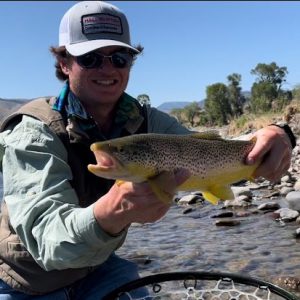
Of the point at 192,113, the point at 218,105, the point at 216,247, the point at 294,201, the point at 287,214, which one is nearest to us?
the point at 216,247

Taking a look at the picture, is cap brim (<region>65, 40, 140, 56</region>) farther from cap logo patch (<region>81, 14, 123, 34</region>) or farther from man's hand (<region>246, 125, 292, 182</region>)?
man's hand (<region>246, 125, 292, 182</region>)

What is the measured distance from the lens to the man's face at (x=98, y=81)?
124 inches

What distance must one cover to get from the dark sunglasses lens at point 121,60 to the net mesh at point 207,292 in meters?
1.49

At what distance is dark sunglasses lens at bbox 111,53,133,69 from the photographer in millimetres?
3159

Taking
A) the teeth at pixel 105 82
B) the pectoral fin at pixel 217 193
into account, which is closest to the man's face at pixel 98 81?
the teeth at pixel 105 82

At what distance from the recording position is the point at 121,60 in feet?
10.5

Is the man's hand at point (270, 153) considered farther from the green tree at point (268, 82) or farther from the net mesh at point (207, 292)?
the green tree at point (268, 82)

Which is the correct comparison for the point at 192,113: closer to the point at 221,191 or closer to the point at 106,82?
the point at 106,82

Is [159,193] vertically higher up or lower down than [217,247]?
higher up

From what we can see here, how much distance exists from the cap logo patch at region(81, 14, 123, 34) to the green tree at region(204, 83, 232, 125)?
60537 mm

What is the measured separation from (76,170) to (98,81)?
58cm

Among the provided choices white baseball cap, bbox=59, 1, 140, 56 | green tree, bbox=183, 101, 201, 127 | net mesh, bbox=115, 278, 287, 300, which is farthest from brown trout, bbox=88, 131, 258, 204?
green tree, bbox=183, 101, 201, 127

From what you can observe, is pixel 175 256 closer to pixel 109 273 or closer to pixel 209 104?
pixel 109 273

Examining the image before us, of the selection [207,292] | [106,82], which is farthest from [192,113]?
[106,82]
